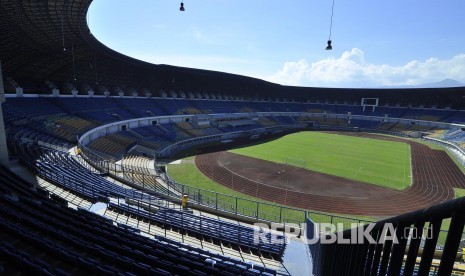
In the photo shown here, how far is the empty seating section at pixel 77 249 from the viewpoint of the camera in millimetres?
5660

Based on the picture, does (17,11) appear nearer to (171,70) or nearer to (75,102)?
(75,102)

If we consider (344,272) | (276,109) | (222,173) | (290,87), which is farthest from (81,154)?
(290,87)

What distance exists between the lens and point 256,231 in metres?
11.4

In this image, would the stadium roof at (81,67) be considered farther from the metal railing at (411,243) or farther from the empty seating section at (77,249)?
the metal railing at (411,243)

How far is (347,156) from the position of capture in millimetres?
39281

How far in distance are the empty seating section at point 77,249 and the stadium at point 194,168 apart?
5cm

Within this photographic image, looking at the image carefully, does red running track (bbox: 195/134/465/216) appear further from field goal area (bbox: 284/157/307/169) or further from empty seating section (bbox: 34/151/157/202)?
empty seating section (bbox: 34/151/157/202)

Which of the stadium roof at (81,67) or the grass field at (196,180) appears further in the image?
the stadium roof at (81,67)

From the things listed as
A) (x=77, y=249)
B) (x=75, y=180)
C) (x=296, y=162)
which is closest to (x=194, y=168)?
(x=296, y=162)

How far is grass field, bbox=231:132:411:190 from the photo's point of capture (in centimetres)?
3028

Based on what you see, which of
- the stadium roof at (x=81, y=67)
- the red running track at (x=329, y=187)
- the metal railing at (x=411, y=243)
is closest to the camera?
the metal railing at (x=411, y=243)

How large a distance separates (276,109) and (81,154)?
6100 cm

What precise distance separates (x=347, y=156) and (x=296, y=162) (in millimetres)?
9229

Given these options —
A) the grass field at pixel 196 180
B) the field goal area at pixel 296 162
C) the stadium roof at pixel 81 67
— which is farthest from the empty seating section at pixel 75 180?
the field goal area at pixel 296 162
